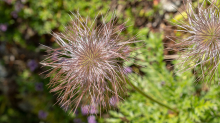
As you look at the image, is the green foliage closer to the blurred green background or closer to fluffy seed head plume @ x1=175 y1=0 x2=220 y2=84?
the blurred green background

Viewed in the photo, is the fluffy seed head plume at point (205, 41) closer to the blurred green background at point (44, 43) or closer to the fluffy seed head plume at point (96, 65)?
the fluffy seed head plume at point (96, 65)

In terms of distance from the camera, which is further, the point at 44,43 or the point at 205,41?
the point at 44,43

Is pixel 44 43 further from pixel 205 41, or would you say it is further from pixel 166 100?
pixel 205 41

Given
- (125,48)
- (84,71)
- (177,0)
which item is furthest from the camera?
(177,0)

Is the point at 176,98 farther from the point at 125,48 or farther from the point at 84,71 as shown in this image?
the point at 84,71

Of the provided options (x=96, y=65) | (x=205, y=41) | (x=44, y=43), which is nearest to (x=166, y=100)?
(x=205, y=41)

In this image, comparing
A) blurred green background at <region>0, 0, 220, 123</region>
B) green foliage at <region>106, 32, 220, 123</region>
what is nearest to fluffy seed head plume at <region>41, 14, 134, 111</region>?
green foliage at <region>106, 32, 220, 123</region>

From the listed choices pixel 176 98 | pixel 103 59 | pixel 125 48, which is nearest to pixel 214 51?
pixel 125 48

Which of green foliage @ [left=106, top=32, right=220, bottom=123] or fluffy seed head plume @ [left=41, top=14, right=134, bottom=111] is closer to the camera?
fluffy seed head plume @ [left=41, top=14, right=134, bottom=111]

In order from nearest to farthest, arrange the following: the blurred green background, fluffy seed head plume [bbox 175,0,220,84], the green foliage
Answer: fluffy seed head plume [bbox 175,0,220,84]
the green foliage
the blurred green background

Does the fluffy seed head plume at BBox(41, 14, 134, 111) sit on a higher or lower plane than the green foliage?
higher

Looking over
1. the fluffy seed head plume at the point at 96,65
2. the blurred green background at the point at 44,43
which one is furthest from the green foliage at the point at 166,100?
the fluffy seed head plume at the point at 96,65
